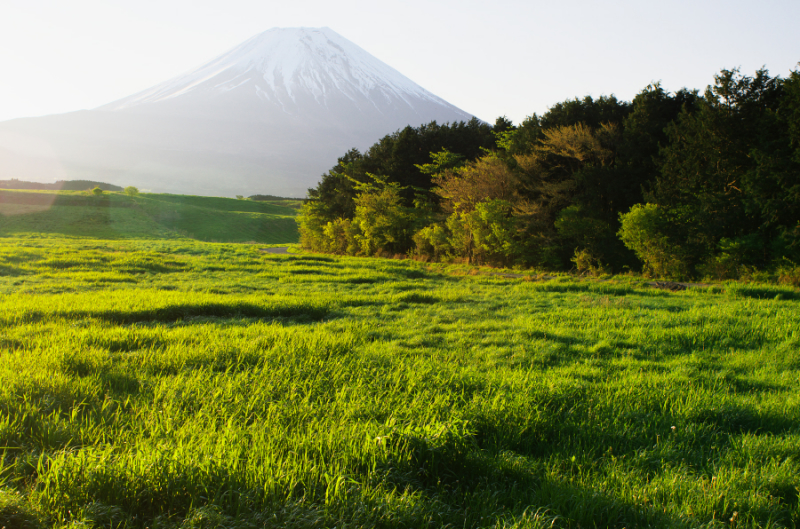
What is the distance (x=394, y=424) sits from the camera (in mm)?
2783

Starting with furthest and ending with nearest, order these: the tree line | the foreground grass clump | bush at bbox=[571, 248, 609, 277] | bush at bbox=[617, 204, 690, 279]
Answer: bush at bbox=[571, 248, 609, 277] < bush at bbox=[617, 204, 690, 279] < the tree line < the foreground grass clump

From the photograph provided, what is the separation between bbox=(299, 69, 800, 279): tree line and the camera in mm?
15094

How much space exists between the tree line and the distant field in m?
40.5

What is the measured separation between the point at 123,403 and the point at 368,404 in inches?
82.6

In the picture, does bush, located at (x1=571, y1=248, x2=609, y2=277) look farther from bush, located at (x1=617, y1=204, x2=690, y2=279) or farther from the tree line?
bush, located at (x1=617, y1=204, x2=690, y2=279)

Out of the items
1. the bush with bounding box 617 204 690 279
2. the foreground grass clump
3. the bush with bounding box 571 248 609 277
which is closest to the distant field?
the foreground grass clump

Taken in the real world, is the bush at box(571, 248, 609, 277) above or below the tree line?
below

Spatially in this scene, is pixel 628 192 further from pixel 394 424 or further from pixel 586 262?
pixel 394 424

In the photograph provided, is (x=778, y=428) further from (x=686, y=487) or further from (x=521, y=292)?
(x=521, y=292)

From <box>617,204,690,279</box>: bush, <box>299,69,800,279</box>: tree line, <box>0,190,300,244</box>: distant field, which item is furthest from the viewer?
<box>0,190,300,244</box>: distant field

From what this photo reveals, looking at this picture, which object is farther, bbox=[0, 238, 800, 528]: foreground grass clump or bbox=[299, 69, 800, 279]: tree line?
bbox=[299, 69, 800, 279]: tree line

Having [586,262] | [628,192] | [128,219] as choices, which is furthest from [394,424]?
[128,219]

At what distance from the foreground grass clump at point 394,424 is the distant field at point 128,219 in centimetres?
5013

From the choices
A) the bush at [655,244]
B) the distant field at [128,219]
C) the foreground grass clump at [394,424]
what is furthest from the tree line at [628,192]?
the distant field at [128,219]
